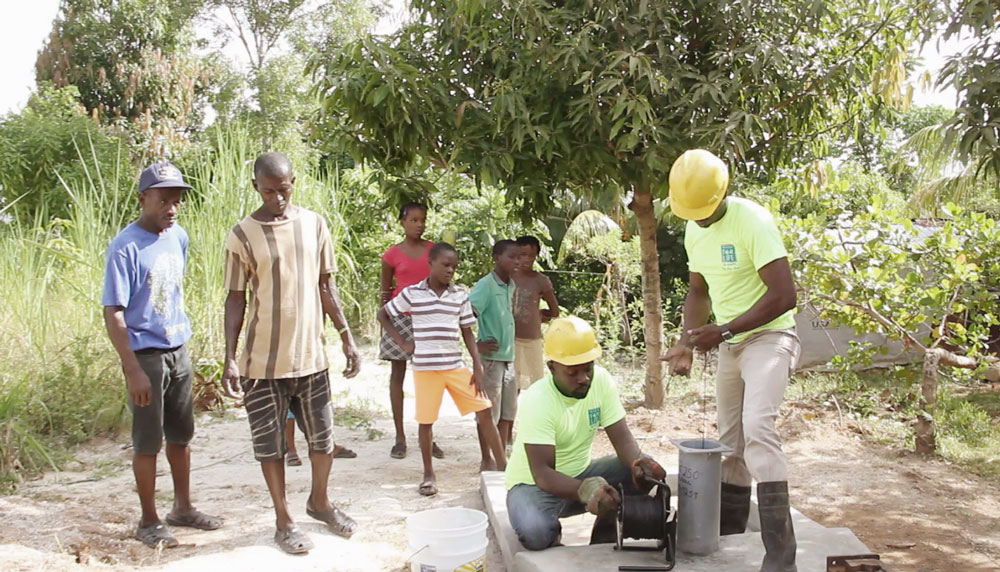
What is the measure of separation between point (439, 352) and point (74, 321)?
3.73m

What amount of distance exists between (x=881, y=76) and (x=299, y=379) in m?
5.42

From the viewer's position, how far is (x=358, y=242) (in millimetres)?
12055

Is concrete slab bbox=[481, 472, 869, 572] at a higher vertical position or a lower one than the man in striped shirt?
lower

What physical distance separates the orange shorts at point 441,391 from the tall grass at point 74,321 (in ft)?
8.08

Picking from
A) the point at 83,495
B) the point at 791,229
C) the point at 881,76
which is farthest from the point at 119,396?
the point at 881,76

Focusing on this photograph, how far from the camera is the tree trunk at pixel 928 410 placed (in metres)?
5.87

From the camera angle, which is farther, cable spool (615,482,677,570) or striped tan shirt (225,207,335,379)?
striped tan shirt (225,207,335,379)

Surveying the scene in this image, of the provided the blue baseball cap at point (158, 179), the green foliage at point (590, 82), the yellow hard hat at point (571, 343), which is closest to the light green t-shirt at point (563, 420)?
the yellow hard hat at point (571, 343)

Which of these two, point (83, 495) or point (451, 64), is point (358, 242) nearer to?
point (451, 64)

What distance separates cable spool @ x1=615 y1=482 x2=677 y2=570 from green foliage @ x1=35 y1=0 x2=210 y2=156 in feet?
54.5

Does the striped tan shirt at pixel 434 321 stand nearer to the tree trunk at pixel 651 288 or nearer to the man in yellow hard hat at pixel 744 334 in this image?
the man in yellow hard hat at pixel 744 334

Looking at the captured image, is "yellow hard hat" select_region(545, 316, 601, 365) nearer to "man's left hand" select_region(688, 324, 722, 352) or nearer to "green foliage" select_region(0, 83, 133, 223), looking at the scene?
"man's left hand" select_region(688, 324, 722, 352)

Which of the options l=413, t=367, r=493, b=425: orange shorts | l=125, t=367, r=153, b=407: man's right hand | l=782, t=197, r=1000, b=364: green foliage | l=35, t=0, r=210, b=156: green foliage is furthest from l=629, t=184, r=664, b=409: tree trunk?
l=35, t=0, r=210, b=156: green foliage

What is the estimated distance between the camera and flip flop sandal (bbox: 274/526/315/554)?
12.4 feet
